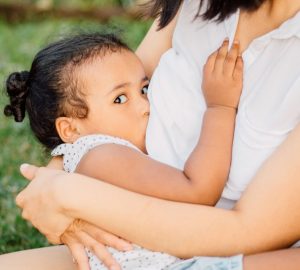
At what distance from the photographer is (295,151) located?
6.88 feet

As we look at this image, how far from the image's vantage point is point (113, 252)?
7.64 ft

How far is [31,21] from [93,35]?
5235mm

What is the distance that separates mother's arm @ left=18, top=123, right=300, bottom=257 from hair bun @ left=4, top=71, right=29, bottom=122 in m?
0.68

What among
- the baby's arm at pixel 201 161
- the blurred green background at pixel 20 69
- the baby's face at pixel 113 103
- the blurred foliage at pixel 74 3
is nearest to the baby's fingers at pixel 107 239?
the baby's arm at pixel 201 161

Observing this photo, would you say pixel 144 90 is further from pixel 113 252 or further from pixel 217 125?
pixel 113 252

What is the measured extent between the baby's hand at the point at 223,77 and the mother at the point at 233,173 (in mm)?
25

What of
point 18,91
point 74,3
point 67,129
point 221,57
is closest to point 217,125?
point 221,57

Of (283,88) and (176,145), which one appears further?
(176,145)

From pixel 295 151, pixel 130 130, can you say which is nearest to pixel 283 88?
pixel 295 151

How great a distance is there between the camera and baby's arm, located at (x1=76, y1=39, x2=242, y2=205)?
2248mm

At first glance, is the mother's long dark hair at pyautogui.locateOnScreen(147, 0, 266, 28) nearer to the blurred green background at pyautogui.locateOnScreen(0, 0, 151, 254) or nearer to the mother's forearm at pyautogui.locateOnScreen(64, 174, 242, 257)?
the blurred green background at pyautogui.locateOnScreen(0, 0, 151, 254)

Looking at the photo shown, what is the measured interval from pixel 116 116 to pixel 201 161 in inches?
17.4

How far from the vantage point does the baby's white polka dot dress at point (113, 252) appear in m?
2.23

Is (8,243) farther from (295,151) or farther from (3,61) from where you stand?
(3,61)
